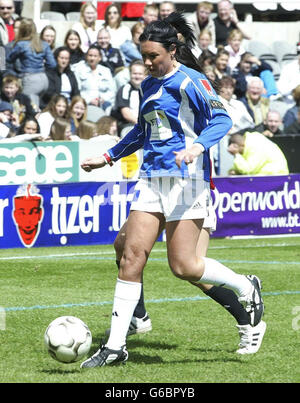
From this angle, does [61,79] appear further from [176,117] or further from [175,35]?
[176,117]

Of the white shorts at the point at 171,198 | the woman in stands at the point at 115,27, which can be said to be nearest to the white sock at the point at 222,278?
the white shorts at the point at 171,198

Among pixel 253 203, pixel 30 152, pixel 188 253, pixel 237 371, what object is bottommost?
pixel 253 203

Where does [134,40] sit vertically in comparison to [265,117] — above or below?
above

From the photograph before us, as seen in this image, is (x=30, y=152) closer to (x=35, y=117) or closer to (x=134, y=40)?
(x=35, y=117)

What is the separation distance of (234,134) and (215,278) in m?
9.42

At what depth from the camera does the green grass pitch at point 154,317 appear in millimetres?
6215

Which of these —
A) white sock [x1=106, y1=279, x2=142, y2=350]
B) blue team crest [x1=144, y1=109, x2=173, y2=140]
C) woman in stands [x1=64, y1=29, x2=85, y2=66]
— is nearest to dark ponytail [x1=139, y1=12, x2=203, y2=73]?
blue team crest [x1=144, y1=109, x2=173, y2=140]

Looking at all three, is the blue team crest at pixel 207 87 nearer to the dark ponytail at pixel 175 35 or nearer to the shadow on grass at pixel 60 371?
the dark ponytail at pixel 175 35

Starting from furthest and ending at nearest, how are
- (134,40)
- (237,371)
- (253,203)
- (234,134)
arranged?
(134,40) < (234,134) < (253,203) < (237,371)

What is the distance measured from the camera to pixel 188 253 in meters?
6.41

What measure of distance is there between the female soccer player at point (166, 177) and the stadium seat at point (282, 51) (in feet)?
50.7

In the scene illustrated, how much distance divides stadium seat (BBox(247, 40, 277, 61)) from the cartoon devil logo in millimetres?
9410
